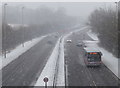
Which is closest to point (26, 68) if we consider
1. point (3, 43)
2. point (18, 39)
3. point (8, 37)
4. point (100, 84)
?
point (100, 84)

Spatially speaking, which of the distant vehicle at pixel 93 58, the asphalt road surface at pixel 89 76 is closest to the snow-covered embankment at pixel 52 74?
the asphalt road surface at pixel 89 76

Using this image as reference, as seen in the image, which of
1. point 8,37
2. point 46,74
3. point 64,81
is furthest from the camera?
point 8,37

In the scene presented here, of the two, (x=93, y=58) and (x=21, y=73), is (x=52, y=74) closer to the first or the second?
(x=21, y=73)

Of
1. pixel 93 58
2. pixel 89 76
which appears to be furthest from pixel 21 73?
pixel 93 58

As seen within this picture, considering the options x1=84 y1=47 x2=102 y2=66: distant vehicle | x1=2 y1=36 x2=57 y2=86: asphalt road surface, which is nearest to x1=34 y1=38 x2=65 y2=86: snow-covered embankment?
x1=2 y1=36 x2=57 y2=86: asphalt road surface

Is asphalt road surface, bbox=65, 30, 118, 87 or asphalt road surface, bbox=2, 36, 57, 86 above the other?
asphalt road surface, bbox=2, 36, 57, 86

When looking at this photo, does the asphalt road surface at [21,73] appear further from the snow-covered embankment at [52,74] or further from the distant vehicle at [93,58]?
the distant vehicle at [93,58]

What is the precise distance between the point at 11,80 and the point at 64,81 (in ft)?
20.8

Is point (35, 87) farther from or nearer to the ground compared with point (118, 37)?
nearer to the ground

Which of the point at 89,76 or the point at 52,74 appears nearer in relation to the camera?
the point at 89,76

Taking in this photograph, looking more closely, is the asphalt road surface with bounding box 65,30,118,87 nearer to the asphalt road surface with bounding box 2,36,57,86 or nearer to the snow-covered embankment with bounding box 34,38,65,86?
the snow-covered embankment with bounding box 34,38,65,86

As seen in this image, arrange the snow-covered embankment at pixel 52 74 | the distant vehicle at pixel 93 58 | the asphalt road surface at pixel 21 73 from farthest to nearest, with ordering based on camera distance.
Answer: the distant vehicle at pixel 93 58
the asphalt road surface at pixel 21 73
the snow-covered embankment at pixel 52 74

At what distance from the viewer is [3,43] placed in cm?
4866

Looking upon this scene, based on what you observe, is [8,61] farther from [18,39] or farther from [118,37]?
[18,39]
